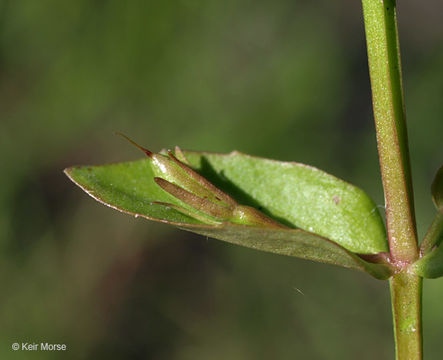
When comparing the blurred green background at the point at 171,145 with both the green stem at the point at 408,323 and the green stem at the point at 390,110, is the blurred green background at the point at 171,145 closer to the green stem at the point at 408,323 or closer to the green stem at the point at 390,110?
the green stem at the point at 408,323

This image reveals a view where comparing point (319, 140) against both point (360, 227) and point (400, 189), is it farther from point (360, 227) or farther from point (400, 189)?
point (400, 189)

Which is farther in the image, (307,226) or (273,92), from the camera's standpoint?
(273,92)

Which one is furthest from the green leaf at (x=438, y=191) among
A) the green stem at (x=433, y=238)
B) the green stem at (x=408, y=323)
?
the green stem at (x=408, y=323)

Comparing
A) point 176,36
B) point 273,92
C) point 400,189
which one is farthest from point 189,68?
point 400,189

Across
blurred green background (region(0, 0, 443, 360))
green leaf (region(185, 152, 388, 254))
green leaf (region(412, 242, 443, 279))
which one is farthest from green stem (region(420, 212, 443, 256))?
blurred green background (region(0, 0, 443, 360))

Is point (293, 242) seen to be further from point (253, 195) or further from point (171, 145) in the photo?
point (171, 145)

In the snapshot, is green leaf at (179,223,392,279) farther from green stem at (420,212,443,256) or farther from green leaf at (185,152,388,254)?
green leaf at (185,152,388,254)
